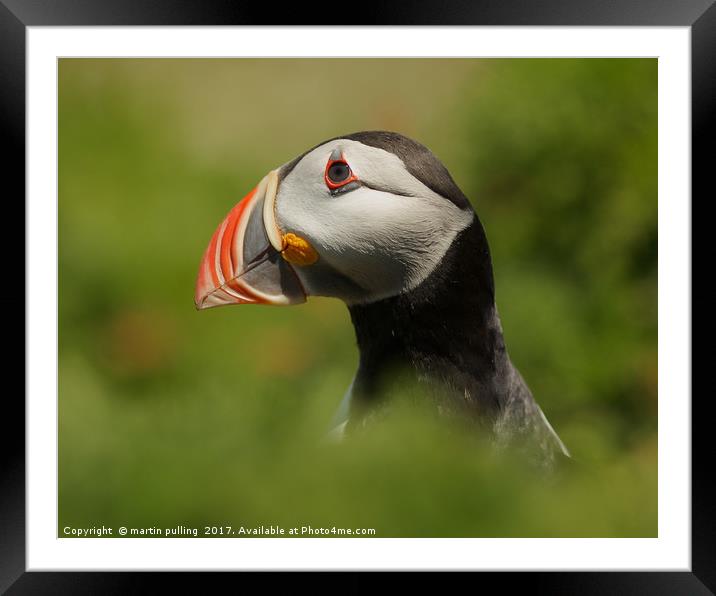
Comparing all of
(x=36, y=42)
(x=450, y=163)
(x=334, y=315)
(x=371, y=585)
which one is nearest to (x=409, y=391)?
(x=371, y=585)

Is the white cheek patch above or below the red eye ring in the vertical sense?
below

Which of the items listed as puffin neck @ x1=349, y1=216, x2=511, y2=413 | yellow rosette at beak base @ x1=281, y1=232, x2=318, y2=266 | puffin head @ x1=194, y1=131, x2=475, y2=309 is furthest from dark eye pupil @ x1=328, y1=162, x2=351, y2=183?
puffin neck @ x1=349, y1=216, x2=511, y2=413

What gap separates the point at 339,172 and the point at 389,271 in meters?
0.33

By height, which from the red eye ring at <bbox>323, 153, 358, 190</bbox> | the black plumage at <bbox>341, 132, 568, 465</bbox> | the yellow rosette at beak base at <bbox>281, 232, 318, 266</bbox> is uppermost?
the red eye ring at <bbox>323, 153, 358, 190</bbox>

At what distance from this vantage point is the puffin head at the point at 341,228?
2.37 meters

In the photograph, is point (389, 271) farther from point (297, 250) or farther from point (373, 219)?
point (297, 250)

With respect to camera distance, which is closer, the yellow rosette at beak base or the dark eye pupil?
the dark eye pupil

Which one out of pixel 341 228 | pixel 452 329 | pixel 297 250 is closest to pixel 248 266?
pixel 297 250

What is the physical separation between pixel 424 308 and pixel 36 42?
1423 millimetres

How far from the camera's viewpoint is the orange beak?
2.58 m

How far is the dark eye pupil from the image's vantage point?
237 cm

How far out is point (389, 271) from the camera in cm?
247

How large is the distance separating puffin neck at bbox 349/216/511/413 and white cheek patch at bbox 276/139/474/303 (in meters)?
0.05

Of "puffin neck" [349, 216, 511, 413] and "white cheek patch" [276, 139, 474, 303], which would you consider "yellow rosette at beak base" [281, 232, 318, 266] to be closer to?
"white cheek patch" [276, 139, 474, 303]
